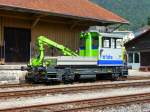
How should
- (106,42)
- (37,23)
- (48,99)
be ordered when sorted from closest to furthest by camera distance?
1. (48,99)
2. (106,42)
3. (37,23)

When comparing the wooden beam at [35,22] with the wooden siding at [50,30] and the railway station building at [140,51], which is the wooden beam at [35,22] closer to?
the wooden siding at [50,30]

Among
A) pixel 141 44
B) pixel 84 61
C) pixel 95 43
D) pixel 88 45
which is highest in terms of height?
pixel 141 44

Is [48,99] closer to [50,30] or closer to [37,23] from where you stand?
[37,23]

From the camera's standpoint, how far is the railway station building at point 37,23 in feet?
83.0

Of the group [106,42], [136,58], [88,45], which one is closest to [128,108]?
[88,45]

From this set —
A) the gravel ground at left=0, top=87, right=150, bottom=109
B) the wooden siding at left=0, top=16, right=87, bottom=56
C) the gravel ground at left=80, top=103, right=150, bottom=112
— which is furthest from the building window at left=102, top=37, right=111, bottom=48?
the gravel ground at left=80, top=103, right=150, bottom=112

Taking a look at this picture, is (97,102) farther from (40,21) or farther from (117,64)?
(40,21)

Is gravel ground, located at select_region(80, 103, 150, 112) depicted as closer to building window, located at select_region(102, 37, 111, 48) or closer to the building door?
building window, located at select_region(102, 37, 111, 48)

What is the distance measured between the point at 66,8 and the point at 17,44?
4.33 metres

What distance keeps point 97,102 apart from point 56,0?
16628 millimetres

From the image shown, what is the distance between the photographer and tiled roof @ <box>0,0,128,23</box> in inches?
967

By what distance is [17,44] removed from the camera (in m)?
26.7

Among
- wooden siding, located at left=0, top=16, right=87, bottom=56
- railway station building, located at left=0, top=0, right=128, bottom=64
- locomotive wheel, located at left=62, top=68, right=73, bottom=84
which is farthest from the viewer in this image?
wooden siding, located at left=0, top=16, right=87, bottom=56

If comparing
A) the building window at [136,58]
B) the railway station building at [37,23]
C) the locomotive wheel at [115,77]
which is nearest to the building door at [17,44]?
the railway station building at [37,23]
